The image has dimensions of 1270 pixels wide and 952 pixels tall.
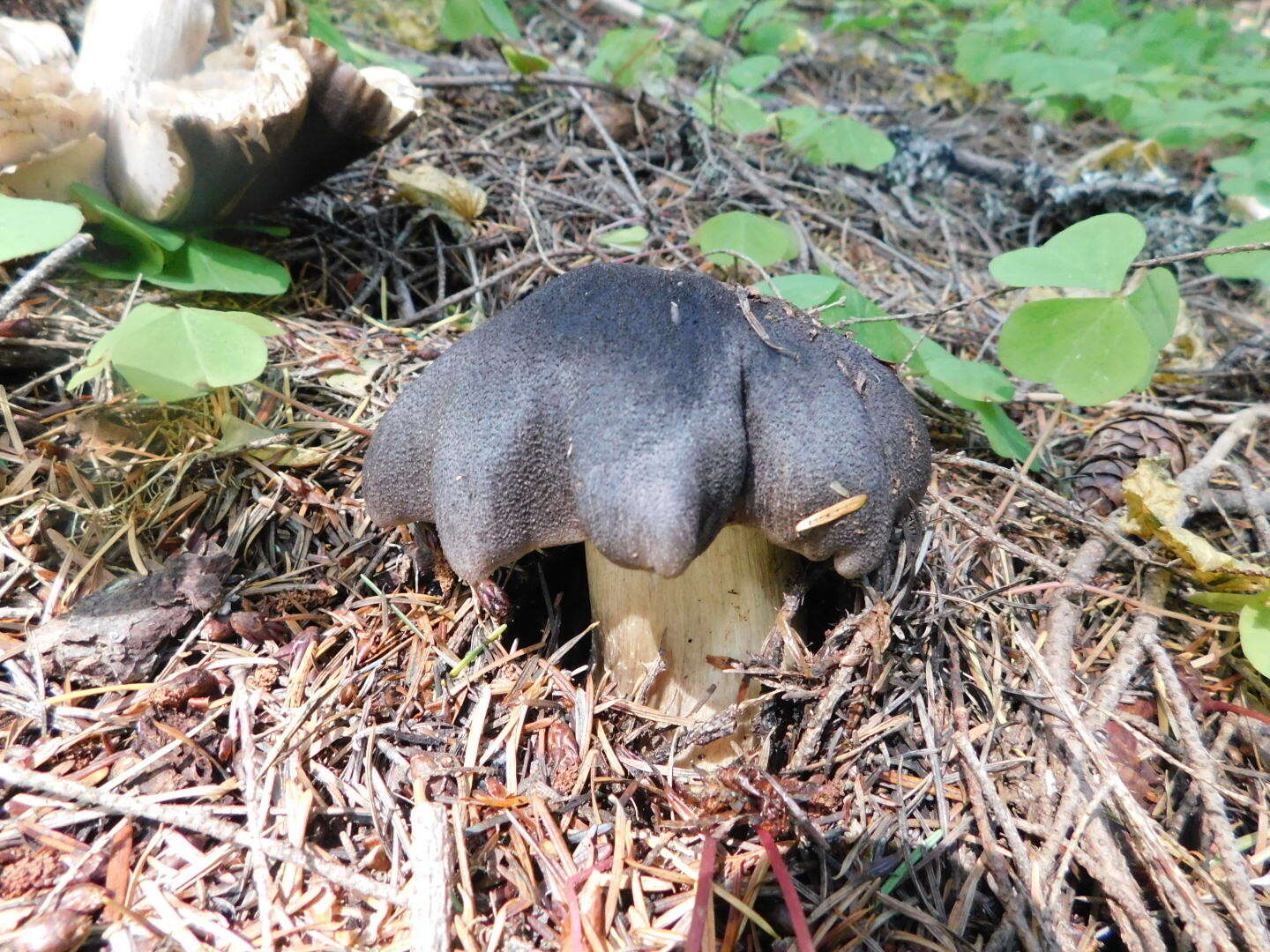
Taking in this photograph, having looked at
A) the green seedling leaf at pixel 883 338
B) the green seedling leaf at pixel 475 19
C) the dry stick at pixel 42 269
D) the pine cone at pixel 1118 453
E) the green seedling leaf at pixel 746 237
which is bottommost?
the pine cone at pixel 1118 453

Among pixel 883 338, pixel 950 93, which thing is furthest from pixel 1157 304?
pixel 950 93

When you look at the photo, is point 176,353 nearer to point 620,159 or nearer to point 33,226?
point 33,226

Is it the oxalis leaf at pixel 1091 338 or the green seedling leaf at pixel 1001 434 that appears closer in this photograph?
the oxalis leaf at pixel 1091 338

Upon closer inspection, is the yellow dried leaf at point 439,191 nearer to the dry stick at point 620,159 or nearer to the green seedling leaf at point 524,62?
the dry stick at point 620,159

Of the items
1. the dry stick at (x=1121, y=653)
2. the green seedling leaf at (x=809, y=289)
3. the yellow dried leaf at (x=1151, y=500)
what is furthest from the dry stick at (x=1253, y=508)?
the green seedling leaf at (x=809, y=289)

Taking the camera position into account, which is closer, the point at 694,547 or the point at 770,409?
the point at 694,547

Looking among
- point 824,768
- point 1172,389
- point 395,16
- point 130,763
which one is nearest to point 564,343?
point 824,768

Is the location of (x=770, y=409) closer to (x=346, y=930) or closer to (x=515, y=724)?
(x=515, y=724)
